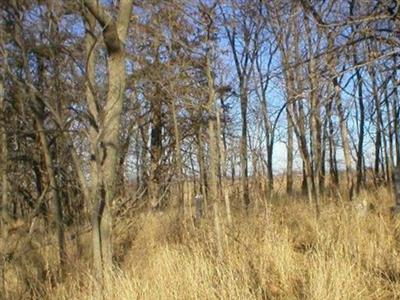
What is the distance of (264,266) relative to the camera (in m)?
4.97

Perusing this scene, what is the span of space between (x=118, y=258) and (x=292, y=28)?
5409 millimetres

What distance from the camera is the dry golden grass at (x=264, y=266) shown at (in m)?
4.39

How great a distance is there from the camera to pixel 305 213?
8.87 meters

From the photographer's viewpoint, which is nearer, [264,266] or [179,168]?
[264,266]

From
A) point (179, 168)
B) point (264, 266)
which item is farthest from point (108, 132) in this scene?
point (179, 168)

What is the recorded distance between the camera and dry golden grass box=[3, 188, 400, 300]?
4395mm

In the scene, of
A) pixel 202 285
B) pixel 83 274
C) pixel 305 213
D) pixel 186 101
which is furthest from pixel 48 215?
pixel 202 285

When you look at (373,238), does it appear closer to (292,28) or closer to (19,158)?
(292,28)

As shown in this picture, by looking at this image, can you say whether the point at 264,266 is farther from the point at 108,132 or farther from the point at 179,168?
the point at 179,168

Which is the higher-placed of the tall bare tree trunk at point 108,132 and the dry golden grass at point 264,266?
the tall bare tree trunk at point 108,132

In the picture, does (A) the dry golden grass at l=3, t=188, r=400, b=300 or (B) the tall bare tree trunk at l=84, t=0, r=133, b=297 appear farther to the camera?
(B) the tall bare tree trunk at l=84, t=0, r=133, b=297

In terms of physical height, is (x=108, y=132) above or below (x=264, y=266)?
above

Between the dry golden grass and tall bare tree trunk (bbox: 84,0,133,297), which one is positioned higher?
tall bare tree trunk (bbox: 84,0,133,297)

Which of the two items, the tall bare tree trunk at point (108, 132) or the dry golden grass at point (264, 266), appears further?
the tall bare tree trunk at point (108, 132)
